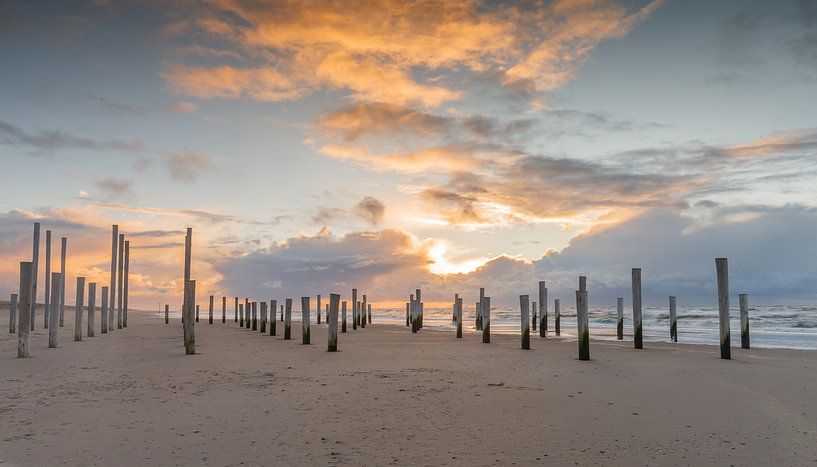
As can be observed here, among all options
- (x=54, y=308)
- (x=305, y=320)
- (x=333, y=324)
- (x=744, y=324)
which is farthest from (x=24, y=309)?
(x=744, y=324)

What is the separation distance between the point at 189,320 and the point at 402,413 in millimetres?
10263

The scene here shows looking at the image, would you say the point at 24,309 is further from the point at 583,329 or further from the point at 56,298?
the point at 583,329

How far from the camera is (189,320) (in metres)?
16.2

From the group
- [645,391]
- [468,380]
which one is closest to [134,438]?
[468,380]

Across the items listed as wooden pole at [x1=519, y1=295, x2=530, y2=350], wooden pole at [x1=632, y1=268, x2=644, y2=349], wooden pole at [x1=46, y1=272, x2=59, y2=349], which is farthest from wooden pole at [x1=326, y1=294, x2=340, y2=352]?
→ wooden pole at [x1=632, y1=268, x2=644, y2=349]

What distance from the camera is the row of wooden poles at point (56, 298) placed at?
1516 centimetres

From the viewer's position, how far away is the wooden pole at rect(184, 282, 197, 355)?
52.5 ft

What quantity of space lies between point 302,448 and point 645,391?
6.57 meters

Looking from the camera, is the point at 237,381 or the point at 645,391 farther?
the point at 237,381

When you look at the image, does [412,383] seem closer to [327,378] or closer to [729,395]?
[327,378]

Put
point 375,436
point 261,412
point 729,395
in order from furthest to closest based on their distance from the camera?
point 729,395, point 261,412, point 375,436

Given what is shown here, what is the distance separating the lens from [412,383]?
10461mm

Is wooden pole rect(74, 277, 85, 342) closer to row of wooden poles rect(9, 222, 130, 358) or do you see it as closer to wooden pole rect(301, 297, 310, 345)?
row of wooden poles rect(9, 222, 130, 358)

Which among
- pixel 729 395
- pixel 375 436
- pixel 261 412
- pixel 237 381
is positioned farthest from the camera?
pixel 237 381
